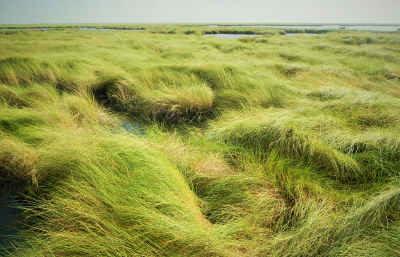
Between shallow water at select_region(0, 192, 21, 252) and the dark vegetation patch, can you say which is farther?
the dark vegetation patch

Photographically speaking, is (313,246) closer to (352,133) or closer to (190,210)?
(190,210)

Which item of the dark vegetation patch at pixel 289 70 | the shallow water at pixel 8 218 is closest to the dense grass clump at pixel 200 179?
the shallow water at pixel 8 218

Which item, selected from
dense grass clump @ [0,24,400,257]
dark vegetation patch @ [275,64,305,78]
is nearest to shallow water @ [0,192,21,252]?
dense grass clump @ [0,24,400,257]

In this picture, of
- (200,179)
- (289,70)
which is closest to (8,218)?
(200,179)

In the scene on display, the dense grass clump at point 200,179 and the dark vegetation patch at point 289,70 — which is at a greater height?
the dark vegetation patch at point 289,70

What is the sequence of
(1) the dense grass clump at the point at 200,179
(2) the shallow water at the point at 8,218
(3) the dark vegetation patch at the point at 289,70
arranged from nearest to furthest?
(1) the dense grass clump at the point at 200,179
(2) the shallow water at the point at 8,218
(3) the dark vegetation patch at the point at 289,70

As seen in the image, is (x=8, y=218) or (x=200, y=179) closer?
(x=8, y=218)

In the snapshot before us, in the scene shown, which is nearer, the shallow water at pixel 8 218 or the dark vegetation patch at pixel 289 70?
the shallow water at pixel 8 218

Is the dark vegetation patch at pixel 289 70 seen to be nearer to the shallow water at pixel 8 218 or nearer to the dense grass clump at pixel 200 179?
the dense grass clump at pixel 200 179

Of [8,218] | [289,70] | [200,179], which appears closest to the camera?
[8,218]

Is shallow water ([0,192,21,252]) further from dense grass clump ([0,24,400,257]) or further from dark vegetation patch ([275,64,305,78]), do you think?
dark vegetation patch ([275,64,305,78])

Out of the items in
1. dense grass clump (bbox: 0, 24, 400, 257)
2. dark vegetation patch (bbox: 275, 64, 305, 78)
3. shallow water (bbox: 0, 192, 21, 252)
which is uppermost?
dark vegetation patch (bbox: 275, 64, 305, 78)

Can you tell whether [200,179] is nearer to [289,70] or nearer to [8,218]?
[8,218]

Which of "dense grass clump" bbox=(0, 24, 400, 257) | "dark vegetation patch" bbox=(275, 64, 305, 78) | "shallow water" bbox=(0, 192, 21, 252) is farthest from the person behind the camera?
"dark vegetation patch" bbox=(275, 64, 305, 78)
